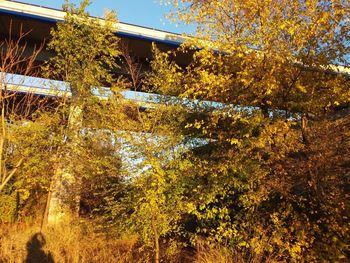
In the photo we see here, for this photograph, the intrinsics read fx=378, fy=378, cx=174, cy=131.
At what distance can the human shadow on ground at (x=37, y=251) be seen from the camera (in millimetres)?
9334

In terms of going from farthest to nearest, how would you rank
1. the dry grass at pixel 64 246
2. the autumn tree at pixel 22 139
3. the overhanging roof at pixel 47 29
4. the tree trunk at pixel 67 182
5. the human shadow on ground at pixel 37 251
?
the overhanging roof at pixel 47 29
the tree trunk at pixel 67 182
the human shadow on ground at pixel 37 251
the dry grass at pixel 64 246
the autumn tree at pixel 22 139

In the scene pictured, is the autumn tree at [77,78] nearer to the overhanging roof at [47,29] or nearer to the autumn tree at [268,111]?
the overhanging roof at [47,29]

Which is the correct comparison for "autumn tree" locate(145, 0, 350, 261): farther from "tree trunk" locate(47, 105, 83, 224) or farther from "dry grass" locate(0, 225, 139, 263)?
"tree trunk" locate(47, 105, 83, 224)

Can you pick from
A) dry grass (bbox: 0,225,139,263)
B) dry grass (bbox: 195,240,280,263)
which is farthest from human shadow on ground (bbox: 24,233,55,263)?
dry grass (bbox: 195,240,280,263)

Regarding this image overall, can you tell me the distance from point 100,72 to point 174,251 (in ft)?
22.7

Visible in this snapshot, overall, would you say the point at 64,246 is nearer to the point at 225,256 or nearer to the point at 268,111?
the point at 225,256

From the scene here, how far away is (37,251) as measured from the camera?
1024 centimetres

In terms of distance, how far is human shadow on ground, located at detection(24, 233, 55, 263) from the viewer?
9.33 m

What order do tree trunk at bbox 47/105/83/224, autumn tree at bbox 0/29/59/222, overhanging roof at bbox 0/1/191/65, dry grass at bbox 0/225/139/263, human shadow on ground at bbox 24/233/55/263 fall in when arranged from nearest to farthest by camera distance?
autumn tree at bbox 0/29/59/222, dry grass at bbox 0/225/139/263, human shadow on ground at bbox 24/233/55/263, tree trunk at bbox 47/105/83/224, overhanging roof at bbox 0/1/191/65

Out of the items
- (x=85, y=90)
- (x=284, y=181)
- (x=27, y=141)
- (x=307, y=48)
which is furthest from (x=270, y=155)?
(x=85, y=90)

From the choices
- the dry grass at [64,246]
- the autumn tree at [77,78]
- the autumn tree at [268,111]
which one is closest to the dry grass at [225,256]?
the autumn tree at [268,111]

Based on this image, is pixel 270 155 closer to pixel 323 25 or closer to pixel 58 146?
pixel 323 25

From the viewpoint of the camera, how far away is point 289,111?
7988mm

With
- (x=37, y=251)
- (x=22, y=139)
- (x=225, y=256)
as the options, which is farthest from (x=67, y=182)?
(x=225, y=256)
